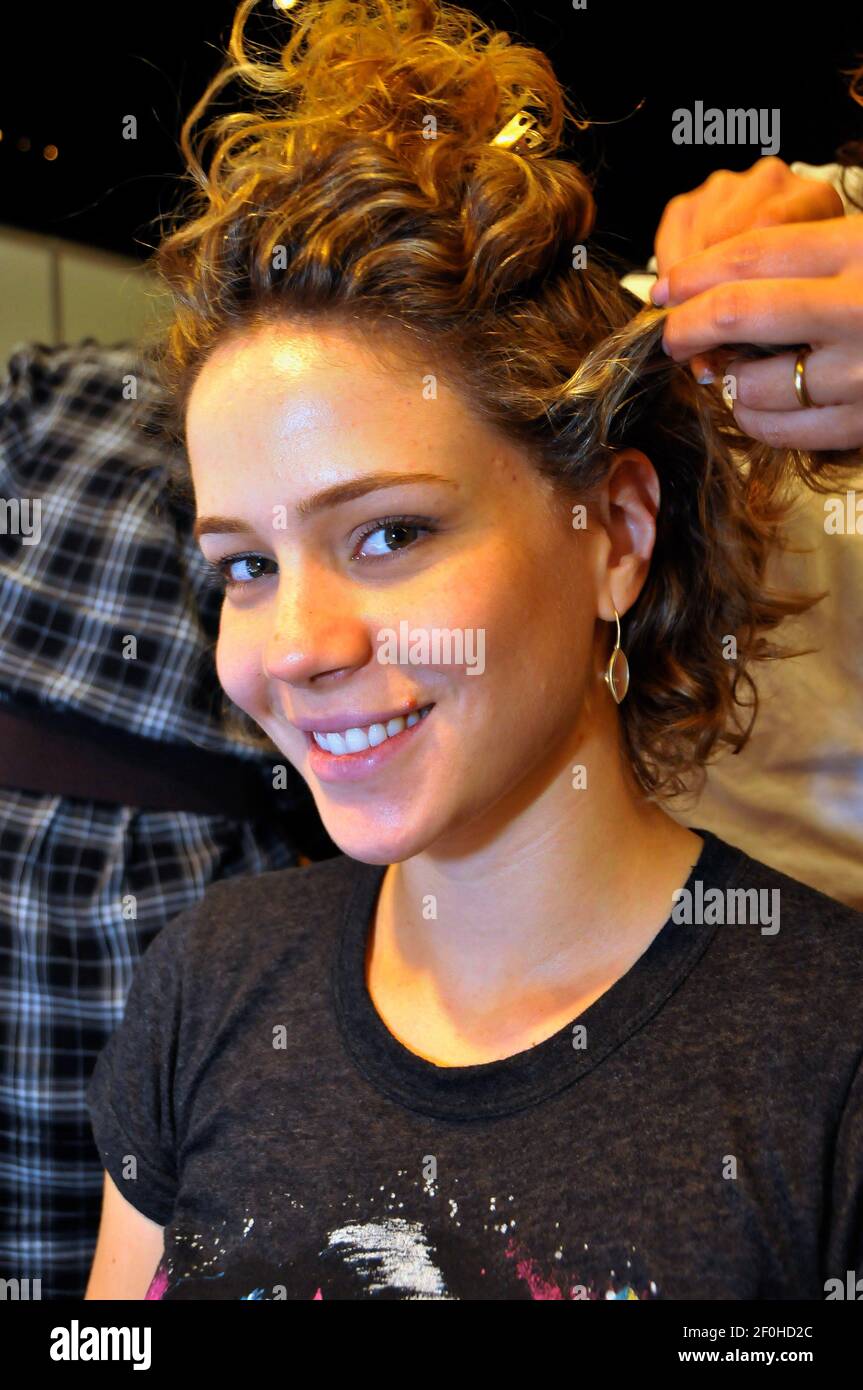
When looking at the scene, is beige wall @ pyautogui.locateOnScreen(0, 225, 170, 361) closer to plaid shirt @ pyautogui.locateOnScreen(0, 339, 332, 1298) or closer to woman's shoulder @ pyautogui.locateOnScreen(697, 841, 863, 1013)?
plaid shirt @ pyautogui.locateOnScreen(0, 339, 332, 1298)

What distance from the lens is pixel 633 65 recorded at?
5.98ft

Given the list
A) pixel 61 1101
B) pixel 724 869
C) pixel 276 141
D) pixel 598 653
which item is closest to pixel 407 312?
pixel 276 141

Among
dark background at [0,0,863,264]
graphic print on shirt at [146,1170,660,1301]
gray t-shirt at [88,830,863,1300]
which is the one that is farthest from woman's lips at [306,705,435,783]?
dark background at [0,0,863,264]

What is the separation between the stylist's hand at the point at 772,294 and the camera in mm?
966

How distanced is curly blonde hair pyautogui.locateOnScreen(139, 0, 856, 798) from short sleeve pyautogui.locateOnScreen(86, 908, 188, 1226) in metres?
0.54

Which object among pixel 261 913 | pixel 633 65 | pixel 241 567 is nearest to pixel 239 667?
pixel 241 567

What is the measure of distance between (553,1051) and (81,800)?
0.79m

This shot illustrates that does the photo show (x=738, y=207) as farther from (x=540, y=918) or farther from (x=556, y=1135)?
(x=556, y=1135)

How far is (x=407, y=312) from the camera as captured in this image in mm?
1163

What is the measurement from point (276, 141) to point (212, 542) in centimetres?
39

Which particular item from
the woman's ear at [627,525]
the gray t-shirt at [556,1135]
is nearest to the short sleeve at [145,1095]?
the gray t-shirt at [556,1135]

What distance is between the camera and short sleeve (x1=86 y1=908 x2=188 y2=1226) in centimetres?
135

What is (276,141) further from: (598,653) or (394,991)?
(394,991)

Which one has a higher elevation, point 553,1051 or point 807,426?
point 807,426
